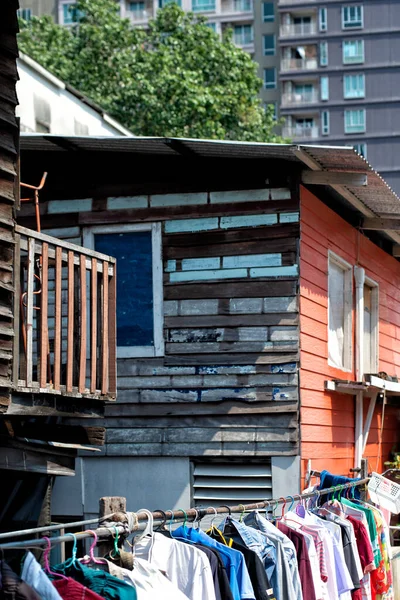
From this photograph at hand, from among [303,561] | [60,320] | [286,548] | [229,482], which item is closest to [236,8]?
[229,482]

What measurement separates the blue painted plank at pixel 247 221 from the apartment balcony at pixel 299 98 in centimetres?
5938

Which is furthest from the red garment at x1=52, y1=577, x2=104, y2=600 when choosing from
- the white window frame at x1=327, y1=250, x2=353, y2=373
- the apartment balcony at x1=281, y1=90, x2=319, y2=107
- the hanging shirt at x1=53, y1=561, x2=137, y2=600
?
the apartment balcony at x1=281, y1=90, x2=319, y2=107

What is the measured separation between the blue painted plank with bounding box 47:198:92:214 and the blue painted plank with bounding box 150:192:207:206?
0.73m

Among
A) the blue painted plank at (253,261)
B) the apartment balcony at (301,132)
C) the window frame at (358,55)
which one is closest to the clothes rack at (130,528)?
the blue painted plank at (253,261)

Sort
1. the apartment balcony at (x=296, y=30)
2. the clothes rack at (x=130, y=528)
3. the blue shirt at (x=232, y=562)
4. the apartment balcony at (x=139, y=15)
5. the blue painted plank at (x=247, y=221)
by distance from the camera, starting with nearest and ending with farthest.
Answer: the clothes rack at (x=130, y=528), the blue shirt at (x=232, y=562), the blue painted plank at (x=247, y=221), the apartment balcony at (x=296, y=30), the apartment balcony at (x=139, y=15)

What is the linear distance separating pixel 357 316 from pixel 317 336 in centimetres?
151

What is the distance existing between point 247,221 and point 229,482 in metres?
2.72

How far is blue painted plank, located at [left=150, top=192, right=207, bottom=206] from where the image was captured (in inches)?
427

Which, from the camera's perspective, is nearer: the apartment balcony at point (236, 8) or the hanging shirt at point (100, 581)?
the hanging shirt at point (100, 581)

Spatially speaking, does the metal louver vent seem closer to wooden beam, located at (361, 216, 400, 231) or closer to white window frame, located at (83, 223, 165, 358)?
white window frame, located at (83, 223, 165, 358)

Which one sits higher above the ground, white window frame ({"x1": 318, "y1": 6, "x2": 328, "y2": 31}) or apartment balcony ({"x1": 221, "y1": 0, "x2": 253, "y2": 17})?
apartment balcony ({"x1": 221, "y1": 0, "x2": 253, "y2": 17})

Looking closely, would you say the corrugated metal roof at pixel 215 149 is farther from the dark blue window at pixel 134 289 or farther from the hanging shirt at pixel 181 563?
the hanging shirt at pixel 181 563

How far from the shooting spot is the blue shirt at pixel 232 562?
→ 5.87m

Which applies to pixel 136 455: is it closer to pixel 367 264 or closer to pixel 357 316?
pixel 357 316
